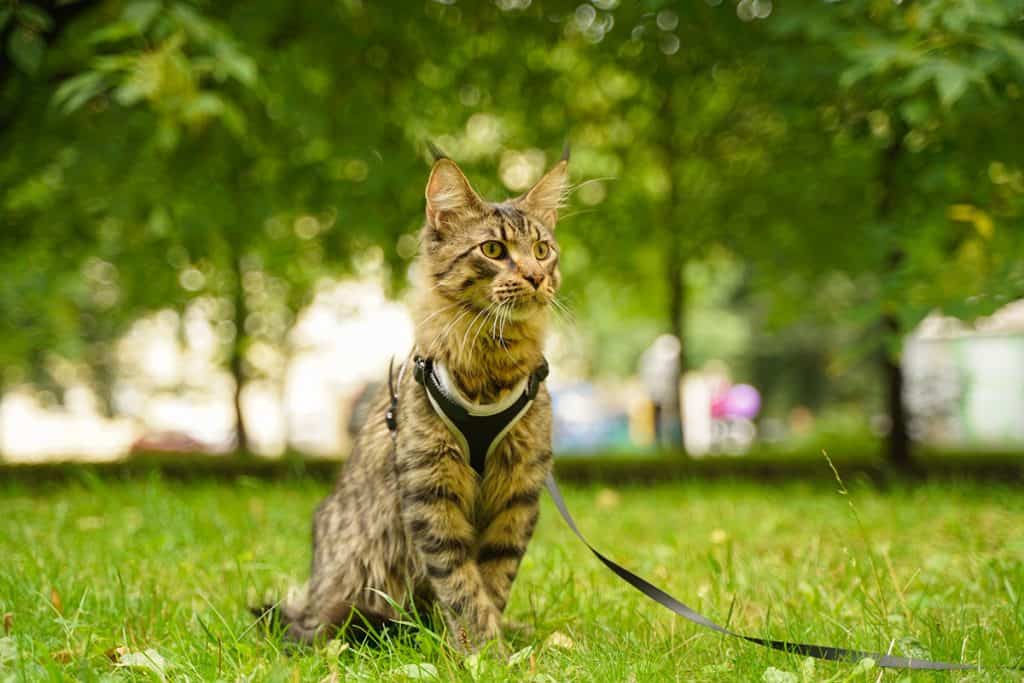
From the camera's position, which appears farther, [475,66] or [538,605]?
[475,66]

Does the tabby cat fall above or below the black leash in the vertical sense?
above

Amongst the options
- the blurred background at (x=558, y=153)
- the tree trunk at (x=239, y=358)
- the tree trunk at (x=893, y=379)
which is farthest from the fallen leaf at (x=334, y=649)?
the tree trunk at (x=239, y=358)

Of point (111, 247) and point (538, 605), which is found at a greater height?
point (111, 247)

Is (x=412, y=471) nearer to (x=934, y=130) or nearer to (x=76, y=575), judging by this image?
(x=76, y=575)

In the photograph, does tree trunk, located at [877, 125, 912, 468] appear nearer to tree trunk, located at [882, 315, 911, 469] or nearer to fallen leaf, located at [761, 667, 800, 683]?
tree trunk, located at [882, 315, 911, 469]

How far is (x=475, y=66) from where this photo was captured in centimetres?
828

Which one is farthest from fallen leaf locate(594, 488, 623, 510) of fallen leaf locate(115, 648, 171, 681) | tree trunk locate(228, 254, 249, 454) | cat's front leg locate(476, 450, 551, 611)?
tree trunk locate(228, 254, 249, 454)

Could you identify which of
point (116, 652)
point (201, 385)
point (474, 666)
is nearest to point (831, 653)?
point (474, 666)

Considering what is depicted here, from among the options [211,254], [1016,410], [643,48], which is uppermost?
[643,48]

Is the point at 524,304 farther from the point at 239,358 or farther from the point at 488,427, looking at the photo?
the point at 239,358

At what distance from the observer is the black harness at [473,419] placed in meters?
2.62

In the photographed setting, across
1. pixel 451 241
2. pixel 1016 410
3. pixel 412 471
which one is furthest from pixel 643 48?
pixel 1016 410

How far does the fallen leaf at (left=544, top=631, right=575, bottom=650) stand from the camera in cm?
271

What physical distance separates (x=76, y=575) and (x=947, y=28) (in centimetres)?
475
